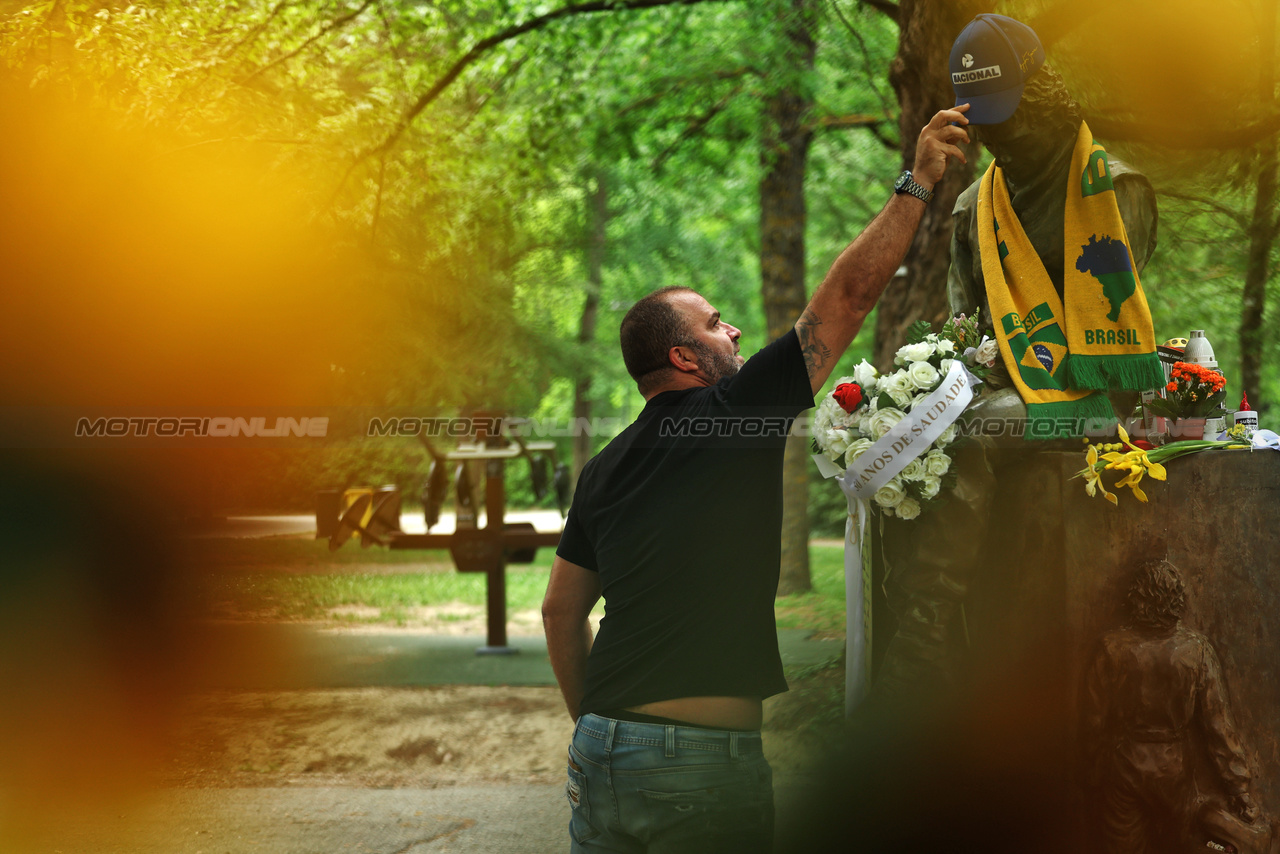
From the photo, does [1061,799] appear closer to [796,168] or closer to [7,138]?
[7,138]

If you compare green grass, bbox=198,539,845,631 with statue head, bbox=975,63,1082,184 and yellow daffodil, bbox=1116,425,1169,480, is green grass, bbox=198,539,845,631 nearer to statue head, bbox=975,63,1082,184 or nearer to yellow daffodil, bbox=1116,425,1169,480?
yellow daffodil, bbox=1116,425,1169,480

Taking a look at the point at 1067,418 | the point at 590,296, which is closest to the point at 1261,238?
the point at 1067,418

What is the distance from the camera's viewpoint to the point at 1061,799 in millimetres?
2664

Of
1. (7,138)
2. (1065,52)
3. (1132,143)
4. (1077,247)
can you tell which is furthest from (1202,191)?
(7,138)

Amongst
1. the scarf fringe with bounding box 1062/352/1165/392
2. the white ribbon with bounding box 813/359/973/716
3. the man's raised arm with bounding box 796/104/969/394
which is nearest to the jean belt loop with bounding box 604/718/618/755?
the man's raised arm with bounding box 796/104/969/394

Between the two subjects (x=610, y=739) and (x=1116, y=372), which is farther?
(x=1116, y=372)

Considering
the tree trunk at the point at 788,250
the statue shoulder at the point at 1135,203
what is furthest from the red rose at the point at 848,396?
the tree trunk at the point at 788,250

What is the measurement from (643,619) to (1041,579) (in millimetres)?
1516

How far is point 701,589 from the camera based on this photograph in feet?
6.16

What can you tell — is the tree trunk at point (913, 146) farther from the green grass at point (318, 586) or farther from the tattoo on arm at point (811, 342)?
the tattoo on arm at point (811, 342)

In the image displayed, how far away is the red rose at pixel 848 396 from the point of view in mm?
2793

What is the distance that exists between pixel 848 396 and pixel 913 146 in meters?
2.58

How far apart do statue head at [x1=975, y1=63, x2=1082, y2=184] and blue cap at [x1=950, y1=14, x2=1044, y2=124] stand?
12 cm

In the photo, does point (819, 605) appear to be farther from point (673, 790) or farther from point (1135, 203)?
point (673, 790)
